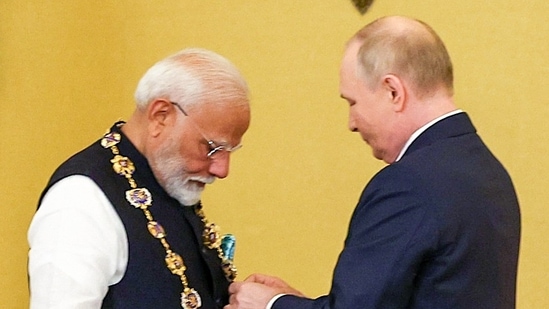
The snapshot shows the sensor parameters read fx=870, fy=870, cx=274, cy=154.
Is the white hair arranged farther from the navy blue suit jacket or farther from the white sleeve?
the navy blue suit jacket

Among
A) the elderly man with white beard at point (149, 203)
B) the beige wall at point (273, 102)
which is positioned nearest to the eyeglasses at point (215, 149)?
the elderly man with white beard at point (149, 203)

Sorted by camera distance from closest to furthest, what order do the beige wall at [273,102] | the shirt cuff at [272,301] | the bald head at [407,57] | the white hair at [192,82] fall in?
the bald head at [407,57]
the shirt cuff at [272,301]
the white hair at [192,82]
the beige wall at [273,102]

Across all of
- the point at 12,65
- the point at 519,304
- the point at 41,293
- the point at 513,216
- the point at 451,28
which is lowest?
the point at 519,304

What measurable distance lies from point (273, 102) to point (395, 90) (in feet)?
4.36

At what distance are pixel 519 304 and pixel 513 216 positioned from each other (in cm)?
93

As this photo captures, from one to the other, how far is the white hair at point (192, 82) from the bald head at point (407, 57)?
1.07 ft

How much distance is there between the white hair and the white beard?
103 millimetres

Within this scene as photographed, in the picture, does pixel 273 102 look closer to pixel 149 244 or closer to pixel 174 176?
pixel 174 176

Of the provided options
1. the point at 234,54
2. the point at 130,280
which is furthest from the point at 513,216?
the point at 234,54

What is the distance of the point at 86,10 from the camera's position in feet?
10.5

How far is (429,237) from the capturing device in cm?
149

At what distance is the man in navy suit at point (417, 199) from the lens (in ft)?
4.92

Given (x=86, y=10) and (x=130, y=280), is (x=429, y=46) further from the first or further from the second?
(x=86, y=10)

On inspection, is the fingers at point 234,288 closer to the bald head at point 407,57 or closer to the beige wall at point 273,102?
the bald head at point 407,57
